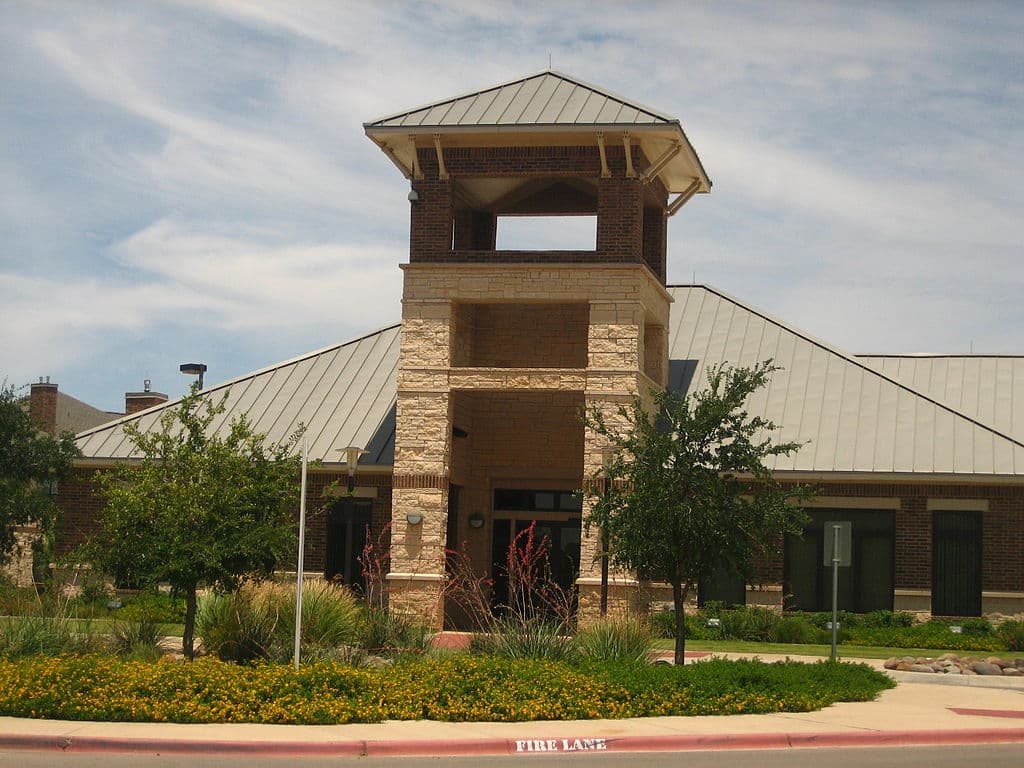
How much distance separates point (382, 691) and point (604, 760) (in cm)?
354

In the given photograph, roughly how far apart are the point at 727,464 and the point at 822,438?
1144 centimetres

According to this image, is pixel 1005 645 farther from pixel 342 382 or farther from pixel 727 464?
pixel 342 382

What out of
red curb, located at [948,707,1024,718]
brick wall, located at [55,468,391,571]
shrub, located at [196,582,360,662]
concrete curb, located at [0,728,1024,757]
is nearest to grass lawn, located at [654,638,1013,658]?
shrub, located at [196,582,360,662]

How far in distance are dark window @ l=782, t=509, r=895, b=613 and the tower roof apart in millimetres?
8843

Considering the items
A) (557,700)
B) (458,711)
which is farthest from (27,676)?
(557,700)

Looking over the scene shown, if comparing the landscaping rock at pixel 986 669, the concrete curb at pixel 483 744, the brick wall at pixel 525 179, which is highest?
the brick wall at pixel 525 179

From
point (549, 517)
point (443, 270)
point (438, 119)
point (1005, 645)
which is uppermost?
point (438, 119)

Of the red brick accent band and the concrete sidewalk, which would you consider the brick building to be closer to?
the red brick accent band

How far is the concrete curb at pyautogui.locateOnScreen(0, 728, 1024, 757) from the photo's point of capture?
13.7m

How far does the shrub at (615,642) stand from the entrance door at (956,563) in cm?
1218

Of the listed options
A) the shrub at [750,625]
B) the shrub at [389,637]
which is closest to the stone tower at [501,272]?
the shrub at [750,625]

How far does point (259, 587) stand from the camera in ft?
73.2

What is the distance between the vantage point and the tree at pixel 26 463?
32.8 metres

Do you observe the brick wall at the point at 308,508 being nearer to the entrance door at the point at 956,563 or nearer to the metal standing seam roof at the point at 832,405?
the metal standing seam roof at the point at 832,405
